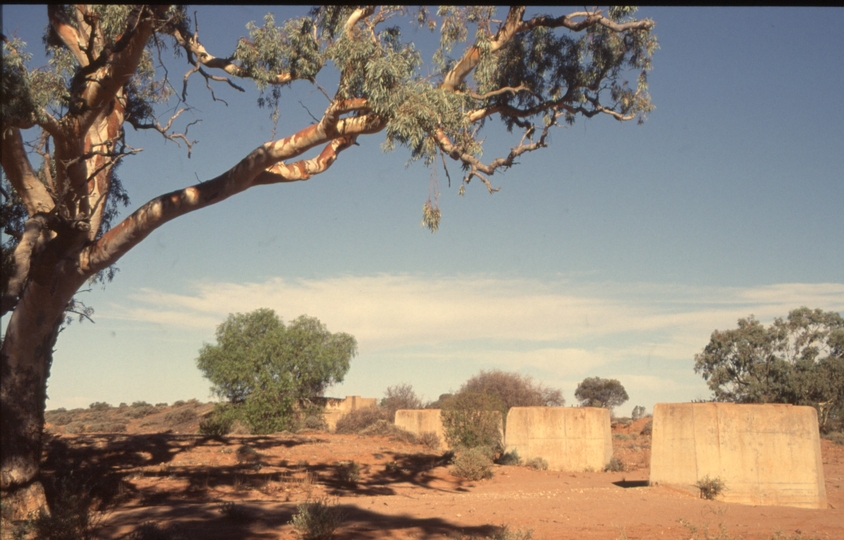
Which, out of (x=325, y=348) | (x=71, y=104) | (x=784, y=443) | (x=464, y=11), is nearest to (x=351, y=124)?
(x=464, y=11)

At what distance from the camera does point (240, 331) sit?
3309cm

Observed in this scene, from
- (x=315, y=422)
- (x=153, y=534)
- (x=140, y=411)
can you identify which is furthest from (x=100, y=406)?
(x=153, y=534)

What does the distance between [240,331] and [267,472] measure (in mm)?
18364

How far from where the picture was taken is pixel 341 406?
112 feet

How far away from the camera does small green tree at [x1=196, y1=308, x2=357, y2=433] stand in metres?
27.9

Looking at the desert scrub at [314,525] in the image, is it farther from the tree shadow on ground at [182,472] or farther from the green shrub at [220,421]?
the green shrub at [220,421]

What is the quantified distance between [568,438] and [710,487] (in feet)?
22.2

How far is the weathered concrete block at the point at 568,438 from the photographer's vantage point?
2025 centimetres

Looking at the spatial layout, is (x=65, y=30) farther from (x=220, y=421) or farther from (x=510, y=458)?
(x=220, y=421)

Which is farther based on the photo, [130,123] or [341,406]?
[341,406]

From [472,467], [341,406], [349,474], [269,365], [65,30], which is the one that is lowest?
[349,474]

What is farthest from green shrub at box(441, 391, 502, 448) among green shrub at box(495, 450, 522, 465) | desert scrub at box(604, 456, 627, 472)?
desert scrub at box(604, 456, 627, 472)

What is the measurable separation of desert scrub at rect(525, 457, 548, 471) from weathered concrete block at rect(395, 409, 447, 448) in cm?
474

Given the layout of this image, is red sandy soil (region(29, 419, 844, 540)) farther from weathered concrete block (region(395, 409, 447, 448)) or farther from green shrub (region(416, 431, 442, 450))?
weathered concrete block (region(395, 409, 447, 448))
